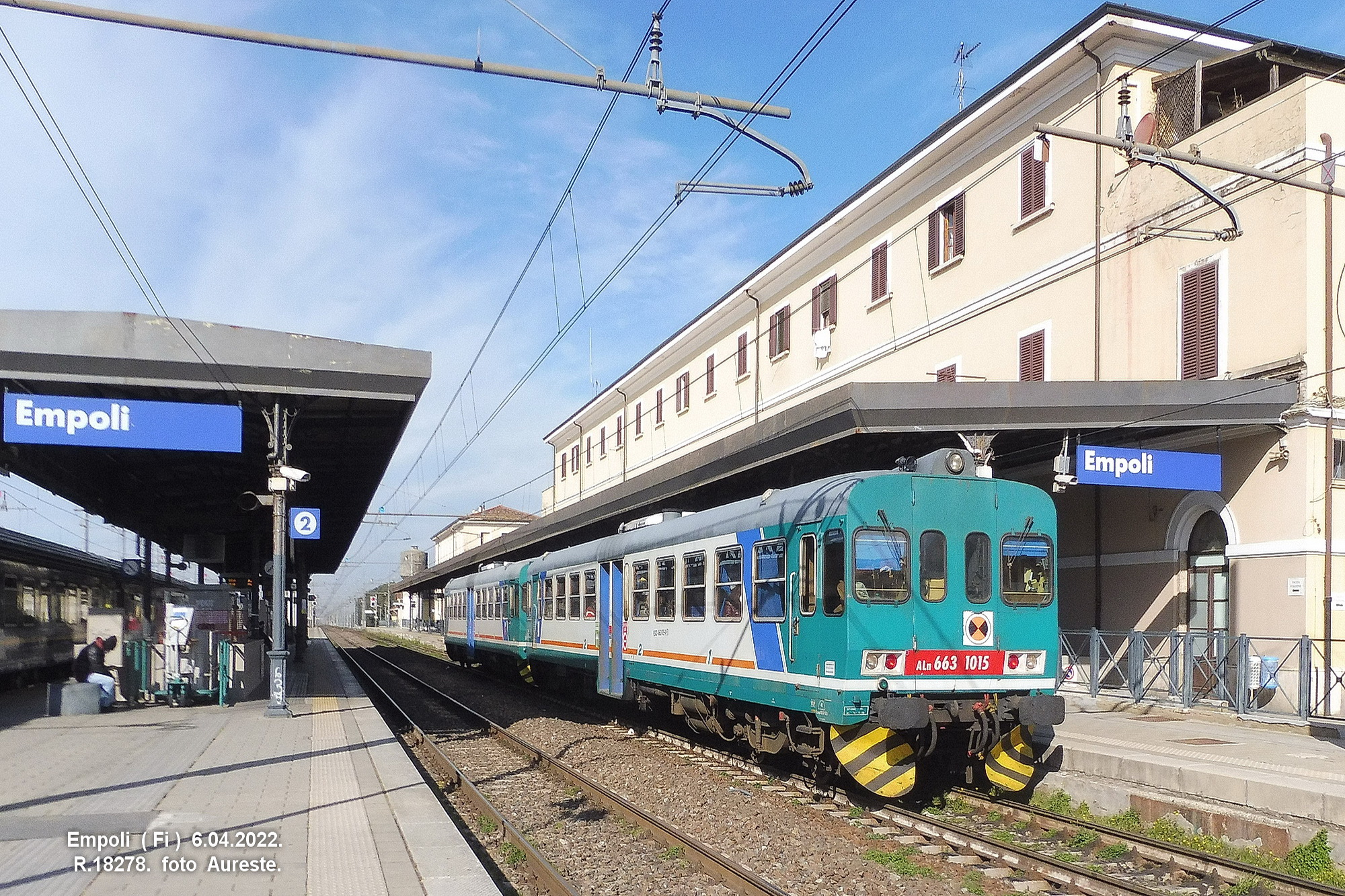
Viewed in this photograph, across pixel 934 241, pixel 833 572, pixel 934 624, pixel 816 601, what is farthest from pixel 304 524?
pixel 934 624

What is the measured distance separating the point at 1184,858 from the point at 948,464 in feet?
13.2

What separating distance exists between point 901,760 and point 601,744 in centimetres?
603

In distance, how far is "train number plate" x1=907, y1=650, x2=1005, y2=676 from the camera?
32.8 feet

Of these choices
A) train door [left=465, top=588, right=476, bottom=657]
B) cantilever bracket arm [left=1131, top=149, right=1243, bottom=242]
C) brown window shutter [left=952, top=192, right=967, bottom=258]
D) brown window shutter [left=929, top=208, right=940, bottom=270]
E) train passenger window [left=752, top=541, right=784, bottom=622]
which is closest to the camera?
cantilever bracket arm [left=1131, top=149, right=1243, bottom=242]

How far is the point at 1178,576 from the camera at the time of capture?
16375 millimetres

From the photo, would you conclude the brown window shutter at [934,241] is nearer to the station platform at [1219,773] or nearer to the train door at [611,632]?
the train door at [611,632]

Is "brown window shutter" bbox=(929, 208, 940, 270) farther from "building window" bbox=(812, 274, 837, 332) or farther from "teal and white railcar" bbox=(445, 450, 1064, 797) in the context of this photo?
"teal and white railcar" bbox=(445, 450, 1064, 797)

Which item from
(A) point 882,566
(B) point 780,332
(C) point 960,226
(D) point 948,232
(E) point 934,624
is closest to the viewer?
(A) point 882,566

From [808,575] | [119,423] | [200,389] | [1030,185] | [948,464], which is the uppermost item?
[1030,185]

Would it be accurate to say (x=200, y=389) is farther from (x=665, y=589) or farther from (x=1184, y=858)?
(x=1184, y=858)

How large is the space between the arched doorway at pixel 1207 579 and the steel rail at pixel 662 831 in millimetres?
9161

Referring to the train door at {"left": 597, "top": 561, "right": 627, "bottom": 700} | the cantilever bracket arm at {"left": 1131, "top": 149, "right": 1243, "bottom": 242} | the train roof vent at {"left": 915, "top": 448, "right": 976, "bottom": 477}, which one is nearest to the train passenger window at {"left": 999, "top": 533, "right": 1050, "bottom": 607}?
the train roof vent at {"left": 915, "top": 448, "right": 976, "bottom": 477}

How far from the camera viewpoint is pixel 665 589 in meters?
14.2

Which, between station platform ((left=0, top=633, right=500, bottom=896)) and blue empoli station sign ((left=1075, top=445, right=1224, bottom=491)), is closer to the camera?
station platform ((left=0, top=633, right=500, bottom=896))
